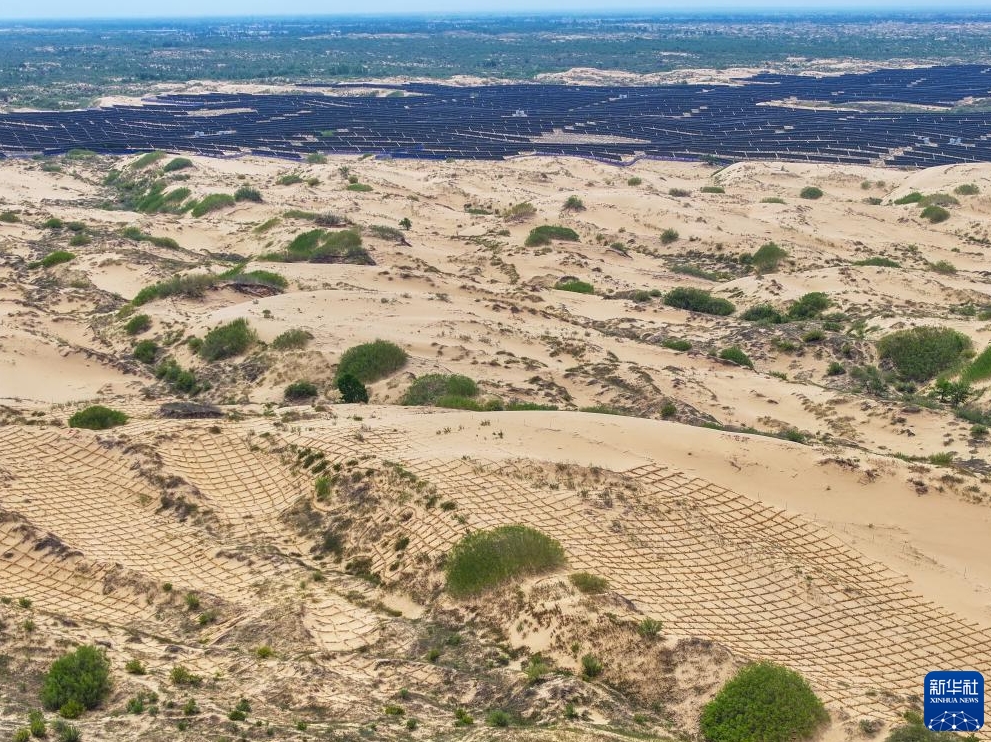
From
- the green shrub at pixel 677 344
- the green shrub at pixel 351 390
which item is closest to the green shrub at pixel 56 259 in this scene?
the green shrub at pixel 351 390

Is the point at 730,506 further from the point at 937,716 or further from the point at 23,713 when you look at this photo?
the point at 23,713

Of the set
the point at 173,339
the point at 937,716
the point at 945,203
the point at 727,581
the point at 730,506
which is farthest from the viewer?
the point at 945,203

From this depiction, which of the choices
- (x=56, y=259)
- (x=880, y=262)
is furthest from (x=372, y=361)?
(x=880, y=262)

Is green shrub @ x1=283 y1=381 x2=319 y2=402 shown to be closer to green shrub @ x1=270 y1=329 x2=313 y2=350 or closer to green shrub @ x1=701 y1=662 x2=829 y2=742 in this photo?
green shrub @ x1=270 y1=329 x2=313 y2=350

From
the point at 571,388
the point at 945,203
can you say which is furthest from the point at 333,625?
the point at 945,203

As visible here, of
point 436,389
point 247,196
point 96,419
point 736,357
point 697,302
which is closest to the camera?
point 96,419

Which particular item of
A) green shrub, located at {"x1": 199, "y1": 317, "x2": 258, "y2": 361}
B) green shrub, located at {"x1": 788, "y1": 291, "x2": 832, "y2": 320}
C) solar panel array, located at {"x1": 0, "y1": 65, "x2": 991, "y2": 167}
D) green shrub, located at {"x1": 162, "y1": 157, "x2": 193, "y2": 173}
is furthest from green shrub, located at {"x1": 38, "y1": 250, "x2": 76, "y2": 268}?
solar panel array, located at {"x1": 0, "y1": 65, "x2": 991, "y2": 167}

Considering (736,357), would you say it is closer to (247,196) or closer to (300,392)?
(300,392)
